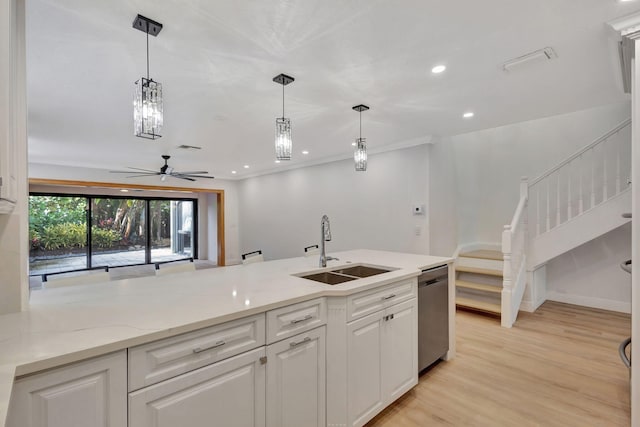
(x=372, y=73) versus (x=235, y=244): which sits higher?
(x=372, y=73)

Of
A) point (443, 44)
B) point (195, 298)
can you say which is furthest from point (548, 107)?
point (195, 298)

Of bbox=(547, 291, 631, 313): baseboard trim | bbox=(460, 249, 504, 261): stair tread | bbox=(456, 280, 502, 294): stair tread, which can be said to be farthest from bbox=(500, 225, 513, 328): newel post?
bbox=(547, 291, 631, 313): baseboard trim

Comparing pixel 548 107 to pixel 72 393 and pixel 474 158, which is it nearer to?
pixel 474 158

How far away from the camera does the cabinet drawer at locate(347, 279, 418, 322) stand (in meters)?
1.83

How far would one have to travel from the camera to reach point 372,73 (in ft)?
7.91

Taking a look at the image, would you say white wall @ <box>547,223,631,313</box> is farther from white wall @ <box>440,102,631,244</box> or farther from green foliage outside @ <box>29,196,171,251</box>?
green foliage outside @ <box>29,196,171,251</box>

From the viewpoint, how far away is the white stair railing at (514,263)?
142 inches

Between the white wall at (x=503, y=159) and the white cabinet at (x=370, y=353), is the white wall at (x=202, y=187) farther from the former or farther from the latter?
the white cabinet at (x=370, y=353)

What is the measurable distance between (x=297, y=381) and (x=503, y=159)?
5.05m

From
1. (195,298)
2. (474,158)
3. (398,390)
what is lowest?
(398,390)

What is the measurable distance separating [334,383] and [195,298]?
92 centimetres

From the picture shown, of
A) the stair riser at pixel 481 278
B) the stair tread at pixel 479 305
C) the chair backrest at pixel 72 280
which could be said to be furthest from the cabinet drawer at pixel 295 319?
the stair riser at pixel 481 278

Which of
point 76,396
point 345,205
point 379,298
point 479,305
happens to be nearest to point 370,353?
point 379,298

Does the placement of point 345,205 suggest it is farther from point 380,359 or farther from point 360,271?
point 380,359
